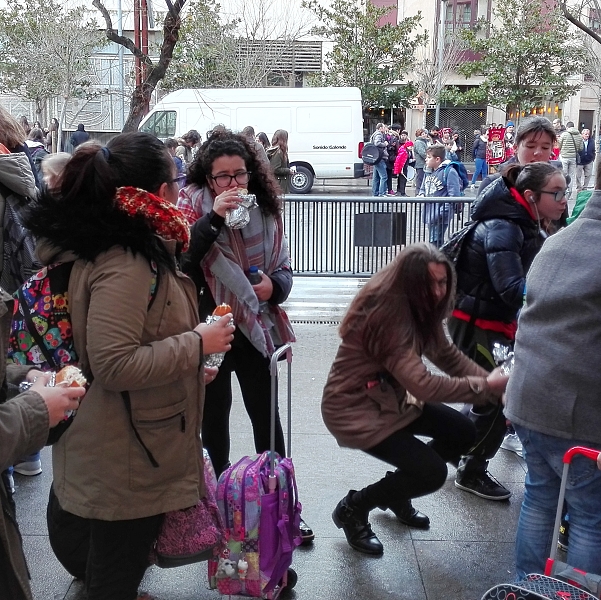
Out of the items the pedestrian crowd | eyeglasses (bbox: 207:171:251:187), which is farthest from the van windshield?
eyeglasses (bbox: 207:171:251:187)

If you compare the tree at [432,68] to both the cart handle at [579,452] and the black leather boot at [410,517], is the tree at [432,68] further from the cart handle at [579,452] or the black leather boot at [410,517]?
the cart handle at [579,452]

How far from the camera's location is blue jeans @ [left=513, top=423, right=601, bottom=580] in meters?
2.76

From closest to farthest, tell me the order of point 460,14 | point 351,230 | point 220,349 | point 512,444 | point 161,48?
point 220,349 < point 512,444 < point 161,48 < point 351,230 < point 460,14

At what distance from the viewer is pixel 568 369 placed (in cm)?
271

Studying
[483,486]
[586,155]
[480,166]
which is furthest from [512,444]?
[480,166]

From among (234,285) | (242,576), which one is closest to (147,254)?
(234,285)

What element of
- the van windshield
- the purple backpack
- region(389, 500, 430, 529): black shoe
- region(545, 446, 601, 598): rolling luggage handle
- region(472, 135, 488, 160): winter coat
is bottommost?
region(389, 500, 430, 529): black shoe

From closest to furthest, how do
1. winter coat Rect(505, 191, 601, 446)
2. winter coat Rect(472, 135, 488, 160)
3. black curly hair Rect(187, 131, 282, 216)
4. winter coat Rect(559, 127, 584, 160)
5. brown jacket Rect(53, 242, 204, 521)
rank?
brown jacket Rect(53, 242, 204, 521), winter coat Rect(505, 191, 601, 446), black curly hair Rect(187, 131, 282, 216), winter coat Rect(559, 127, 584, 160), winter coat Rect(472, 135, 488, 160)

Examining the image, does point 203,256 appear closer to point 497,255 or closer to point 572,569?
point 497,255

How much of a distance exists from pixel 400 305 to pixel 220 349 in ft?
2.86

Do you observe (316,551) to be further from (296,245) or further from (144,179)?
(296,245)

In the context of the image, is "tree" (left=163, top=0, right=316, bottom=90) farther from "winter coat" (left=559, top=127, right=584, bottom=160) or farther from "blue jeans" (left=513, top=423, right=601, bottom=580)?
"blue jeans" (left=513, top=423, right=601, bottom=580)

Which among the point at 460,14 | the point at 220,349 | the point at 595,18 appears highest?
the point at 460,14

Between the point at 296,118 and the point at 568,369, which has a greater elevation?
the point at 296,118
